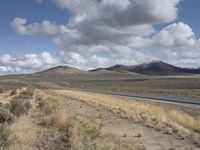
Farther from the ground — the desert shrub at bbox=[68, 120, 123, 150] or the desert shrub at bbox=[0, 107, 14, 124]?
the desert shrub at bbox=[0, 107, 14, 124]

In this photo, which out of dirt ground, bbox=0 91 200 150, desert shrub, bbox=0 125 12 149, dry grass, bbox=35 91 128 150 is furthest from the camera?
dirt ground, bbox=0 91 200 150

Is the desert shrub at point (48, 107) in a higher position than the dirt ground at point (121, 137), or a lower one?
higher

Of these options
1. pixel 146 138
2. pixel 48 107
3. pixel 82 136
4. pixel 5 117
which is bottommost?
pixel 146 138

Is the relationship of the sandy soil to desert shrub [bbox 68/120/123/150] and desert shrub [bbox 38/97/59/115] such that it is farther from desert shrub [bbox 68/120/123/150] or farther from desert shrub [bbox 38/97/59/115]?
desert shrub [bbox 38/97/59/115]

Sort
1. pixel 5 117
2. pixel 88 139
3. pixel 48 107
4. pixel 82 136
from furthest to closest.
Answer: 1. pixel 48 107
2. pixel 5 117
3. pixel 82 136
4. pixel 88 139

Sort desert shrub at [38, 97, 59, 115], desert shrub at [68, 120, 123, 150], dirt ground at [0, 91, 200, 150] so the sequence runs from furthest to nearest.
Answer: desert shrub at [38, 97, 59, 115] < dirt ground at [0, 91, 200, 150] < desert shrub at [68, 120, 123, 150]

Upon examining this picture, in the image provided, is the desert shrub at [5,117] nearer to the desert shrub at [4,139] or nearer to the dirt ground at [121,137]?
the dirt ground at [121,137]

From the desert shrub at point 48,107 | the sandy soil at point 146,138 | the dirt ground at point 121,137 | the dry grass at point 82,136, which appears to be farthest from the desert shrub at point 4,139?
the desert shrub at point 48,107

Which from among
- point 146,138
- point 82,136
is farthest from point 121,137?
point 82,136

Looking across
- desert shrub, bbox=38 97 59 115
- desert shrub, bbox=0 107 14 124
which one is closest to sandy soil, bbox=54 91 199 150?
desert shrub, bbox=38 97 59 115

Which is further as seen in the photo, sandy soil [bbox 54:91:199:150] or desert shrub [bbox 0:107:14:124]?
desert shrub [bbox 0:107:14:124]

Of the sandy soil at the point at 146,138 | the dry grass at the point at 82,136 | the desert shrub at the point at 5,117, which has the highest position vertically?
the desert shrub at the point at 5,117

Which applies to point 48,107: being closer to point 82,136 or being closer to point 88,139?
point 82,136

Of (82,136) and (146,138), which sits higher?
(82,136)
